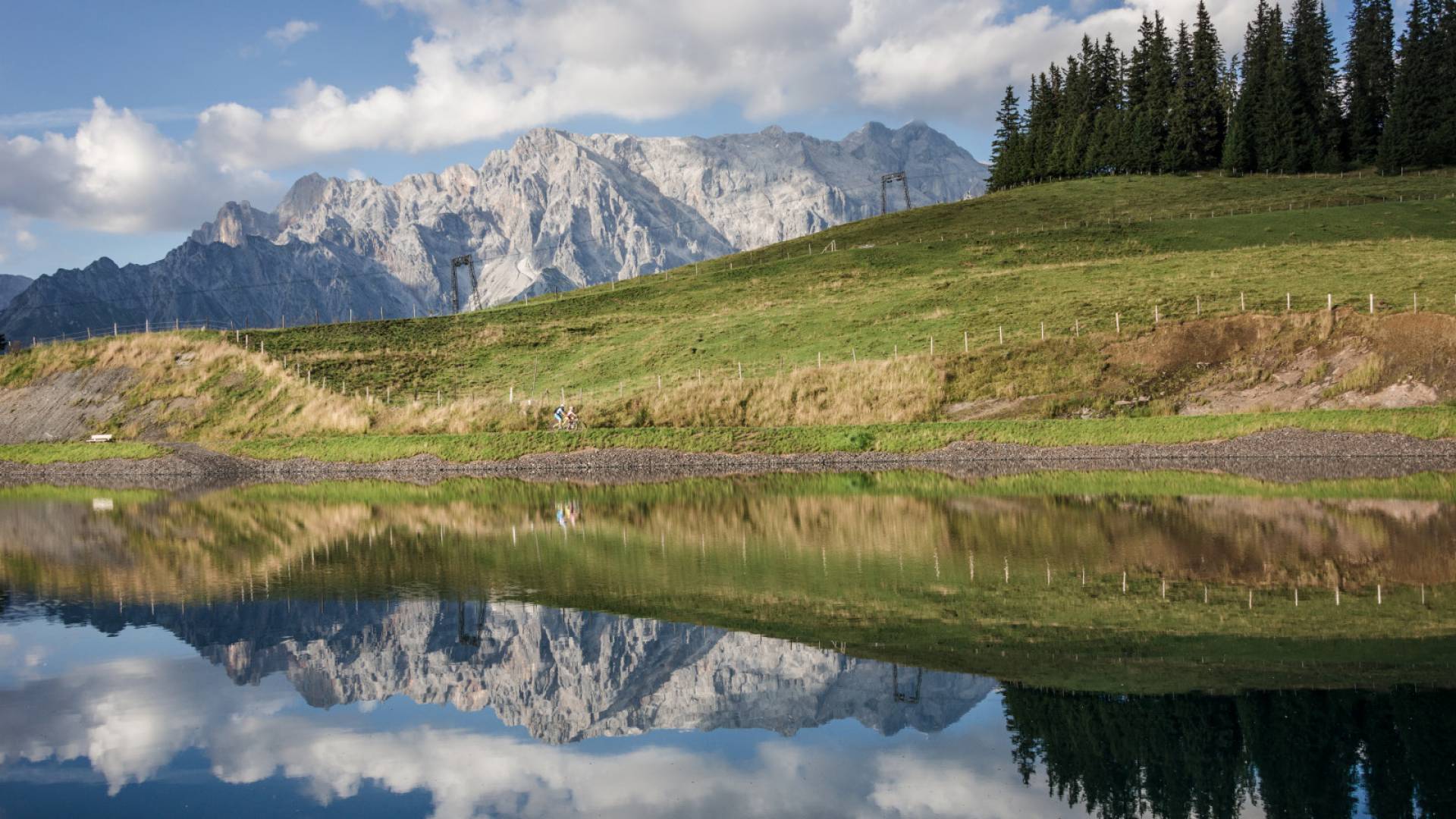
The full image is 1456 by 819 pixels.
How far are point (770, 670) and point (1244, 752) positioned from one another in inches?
275

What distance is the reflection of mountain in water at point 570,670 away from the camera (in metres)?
14.5

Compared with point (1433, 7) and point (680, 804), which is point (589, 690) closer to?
point (680, 804)

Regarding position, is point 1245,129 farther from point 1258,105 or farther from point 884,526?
point 884,526

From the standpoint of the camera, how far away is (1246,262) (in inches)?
3061

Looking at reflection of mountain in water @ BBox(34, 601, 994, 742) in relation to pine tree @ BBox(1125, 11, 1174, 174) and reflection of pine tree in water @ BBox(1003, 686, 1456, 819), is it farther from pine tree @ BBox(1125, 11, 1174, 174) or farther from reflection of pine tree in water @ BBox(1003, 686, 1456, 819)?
pine tree @ BBox(1125, 11, 1174, 174)

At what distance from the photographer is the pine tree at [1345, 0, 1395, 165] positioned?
143000 mm

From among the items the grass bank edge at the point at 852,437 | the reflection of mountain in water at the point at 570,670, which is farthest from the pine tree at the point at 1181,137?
the reflection of mountain in water at the point at 570,670

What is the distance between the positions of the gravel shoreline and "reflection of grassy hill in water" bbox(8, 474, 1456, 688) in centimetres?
733

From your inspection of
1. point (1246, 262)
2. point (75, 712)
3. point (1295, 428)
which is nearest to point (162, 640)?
point (75, 712)

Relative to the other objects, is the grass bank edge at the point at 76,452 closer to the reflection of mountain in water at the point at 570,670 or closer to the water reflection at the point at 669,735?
the reflection of mountain in water at the point at 570,670

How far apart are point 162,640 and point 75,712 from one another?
515 centimetres

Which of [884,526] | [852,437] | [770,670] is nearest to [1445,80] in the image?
[852,437]

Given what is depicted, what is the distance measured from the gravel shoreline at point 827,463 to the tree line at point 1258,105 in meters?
109

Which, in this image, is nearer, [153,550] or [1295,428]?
[153,550]
